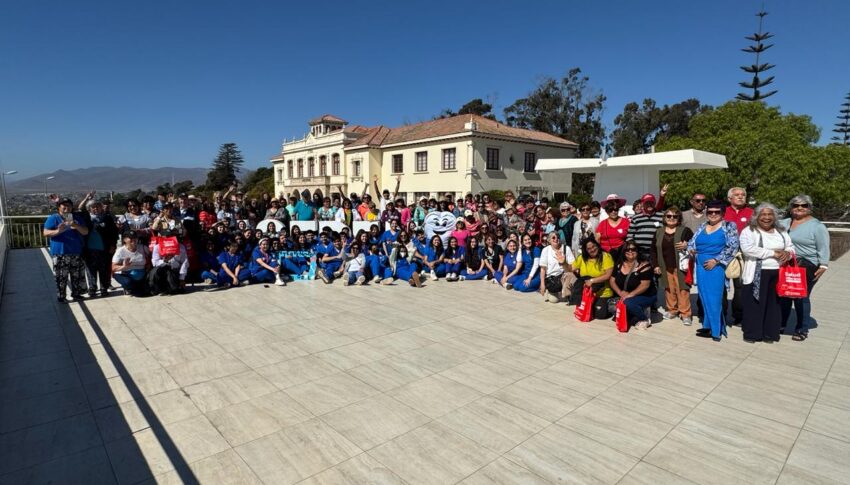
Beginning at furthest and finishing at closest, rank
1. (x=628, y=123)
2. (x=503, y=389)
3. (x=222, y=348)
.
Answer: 1. (x=628, y=123)
2. (x=222, y=348)
3. (x=503, y=389)

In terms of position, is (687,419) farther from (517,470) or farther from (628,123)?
(628,123)

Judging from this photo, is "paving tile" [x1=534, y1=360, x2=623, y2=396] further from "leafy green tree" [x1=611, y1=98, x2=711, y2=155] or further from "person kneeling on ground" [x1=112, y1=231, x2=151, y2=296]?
"leafy green tree" [x1=611, y1=98, x2=711, y2=155]

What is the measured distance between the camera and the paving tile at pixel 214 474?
262cm

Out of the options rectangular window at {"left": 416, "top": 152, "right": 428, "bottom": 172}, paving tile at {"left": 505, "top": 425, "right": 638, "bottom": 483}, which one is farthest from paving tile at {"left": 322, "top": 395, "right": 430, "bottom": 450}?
rectangular window at {"left": 416, "top": 152, "right": 428, "bottom": 172}

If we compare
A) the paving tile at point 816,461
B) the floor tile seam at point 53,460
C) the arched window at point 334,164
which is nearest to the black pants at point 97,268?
the floor tile seam at point 53,460

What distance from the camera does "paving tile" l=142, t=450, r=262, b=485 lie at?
2.62 metres

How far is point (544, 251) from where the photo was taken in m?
7.33

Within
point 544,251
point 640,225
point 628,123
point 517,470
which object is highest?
point 628,123

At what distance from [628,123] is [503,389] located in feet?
176

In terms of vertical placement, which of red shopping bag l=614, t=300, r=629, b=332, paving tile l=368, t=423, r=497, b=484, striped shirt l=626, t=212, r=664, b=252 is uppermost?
striped shirt l=626, t=212, r=664, b=252

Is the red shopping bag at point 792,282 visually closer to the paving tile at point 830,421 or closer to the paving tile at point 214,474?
the paving tile at point 830,421

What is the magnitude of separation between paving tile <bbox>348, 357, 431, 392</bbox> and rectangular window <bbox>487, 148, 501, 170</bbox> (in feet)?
85.7

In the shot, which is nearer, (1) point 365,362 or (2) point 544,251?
(1) point 365,362

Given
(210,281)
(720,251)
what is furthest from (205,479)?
(210,281)
